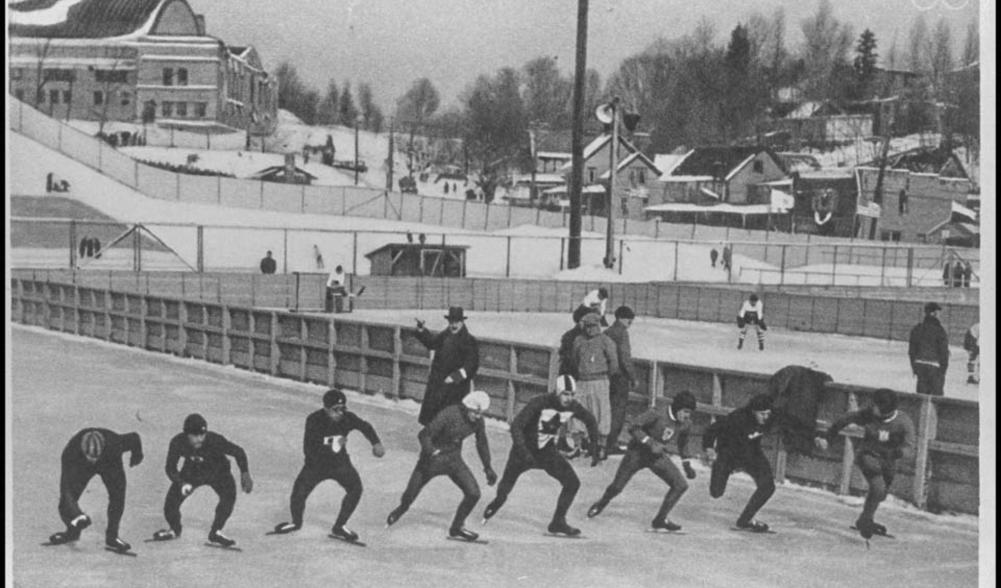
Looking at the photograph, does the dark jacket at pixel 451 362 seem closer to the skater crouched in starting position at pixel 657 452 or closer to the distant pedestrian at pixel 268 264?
the skater crouched in starting position at pixel 657 452

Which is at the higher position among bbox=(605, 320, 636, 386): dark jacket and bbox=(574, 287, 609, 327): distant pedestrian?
bbox=(574, 287, 609, 327): distant pedestrian

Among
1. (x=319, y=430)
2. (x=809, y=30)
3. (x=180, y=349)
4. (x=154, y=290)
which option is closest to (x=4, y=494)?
(x=319, y=430)

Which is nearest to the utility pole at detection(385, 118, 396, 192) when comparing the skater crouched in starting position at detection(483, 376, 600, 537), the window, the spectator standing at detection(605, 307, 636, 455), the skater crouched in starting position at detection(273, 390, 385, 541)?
the window

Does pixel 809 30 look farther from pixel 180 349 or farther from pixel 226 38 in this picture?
pixel 180 349

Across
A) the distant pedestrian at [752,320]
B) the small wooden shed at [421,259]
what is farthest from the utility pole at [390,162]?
the distant pedestrian at [752,320]

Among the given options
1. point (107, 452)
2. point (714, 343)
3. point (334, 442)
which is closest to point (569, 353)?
point (334, 442)

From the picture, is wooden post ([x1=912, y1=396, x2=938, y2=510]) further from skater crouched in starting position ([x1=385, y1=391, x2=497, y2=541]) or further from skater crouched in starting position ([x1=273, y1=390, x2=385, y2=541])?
skater crouched in starting position ([x1=273, y1=390, x2=385, y2=541])
